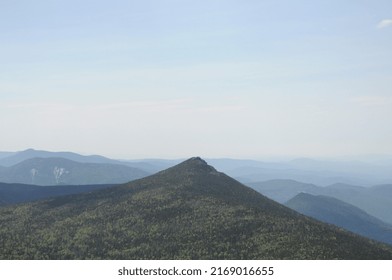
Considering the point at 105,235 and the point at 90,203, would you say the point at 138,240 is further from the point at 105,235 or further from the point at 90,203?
the point at 90,203

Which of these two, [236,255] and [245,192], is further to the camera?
[245,192]

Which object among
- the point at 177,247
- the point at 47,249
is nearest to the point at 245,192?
the point at 177,247

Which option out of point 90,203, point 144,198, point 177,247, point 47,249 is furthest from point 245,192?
point 47,249

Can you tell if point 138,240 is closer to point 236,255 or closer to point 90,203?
point 236,255
